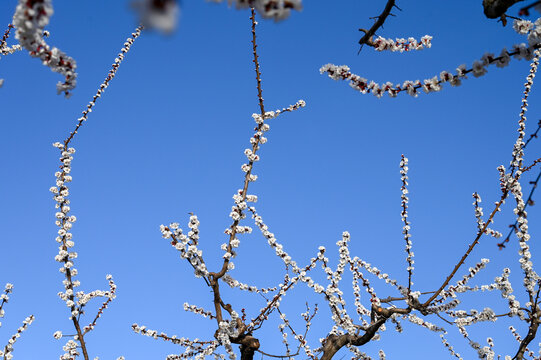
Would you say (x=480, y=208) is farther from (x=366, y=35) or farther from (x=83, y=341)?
(x=83, y=341)

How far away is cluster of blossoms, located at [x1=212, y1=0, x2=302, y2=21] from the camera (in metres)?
2.26

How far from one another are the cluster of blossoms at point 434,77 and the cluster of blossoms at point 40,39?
9.56 ft

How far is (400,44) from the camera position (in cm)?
553

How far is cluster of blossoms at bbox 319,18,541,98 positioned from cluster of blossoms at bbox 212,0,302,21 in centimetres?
258

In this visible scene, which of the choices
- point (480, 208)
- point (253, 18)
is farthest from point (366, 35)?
point (480, 208)

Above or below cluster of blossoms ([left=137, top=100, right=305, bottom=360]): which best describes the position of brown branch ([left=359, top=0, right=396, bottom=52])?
above

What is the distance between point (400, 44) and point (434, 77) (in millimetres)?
1345

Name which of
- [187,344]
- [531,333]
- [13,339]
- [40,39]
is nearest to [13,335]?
[13,339]

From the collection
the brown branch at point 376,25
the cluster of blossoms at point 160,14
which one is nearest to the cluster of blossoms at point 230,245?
the brown branch at point 376,25

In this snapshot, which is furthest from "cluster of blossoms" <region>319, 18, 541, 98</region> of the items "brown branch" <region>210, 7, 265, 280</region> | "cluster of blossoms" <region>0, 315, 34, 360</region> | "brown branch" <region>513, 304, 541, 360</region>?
"cluster of blossoms" <region>0, 315, 34, 360</region>

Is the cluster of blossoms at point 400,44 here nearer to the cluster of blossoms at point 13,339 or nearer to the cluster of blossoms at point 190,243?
the cluster of blossoms at point 190,243

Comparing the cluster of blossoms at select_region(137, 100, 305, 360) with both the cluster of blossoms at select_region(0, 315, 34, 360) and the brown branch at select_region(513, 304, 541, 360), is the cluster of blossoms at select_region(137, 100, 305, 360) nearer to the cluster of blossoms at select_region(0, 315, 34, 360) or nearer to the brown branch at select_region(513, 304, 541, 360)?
the cluster of blossoms at select_region(0, 315, 34, 360)

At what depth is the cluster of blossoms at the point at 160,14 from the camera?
148 centimetres

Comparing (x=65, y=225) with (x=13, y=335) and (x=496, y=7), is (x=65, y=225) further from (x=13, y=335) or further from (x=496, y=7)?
(x=496, y=7)
